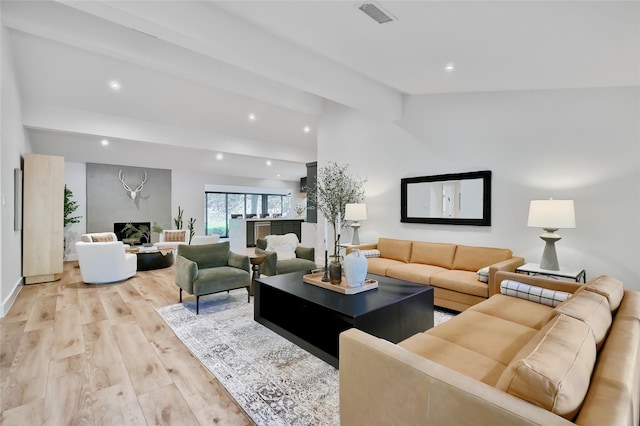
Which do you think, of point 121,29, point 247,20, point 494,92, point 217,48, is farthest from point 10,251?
point 494,92

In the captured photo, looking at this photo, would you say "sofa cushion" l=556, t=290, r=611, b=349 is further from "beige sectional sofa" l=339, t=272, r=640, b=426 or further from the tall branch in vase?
the tall branch in vase

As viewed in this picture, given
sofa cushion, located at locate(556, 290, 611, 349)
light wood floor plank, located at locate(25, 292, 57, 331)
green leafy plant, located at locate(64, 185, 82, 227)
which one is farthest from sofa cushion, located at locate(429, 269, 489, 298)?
green leafy plant, located at locate(64, 185, 82, 227)

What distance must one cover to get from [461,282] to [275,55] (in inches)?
125

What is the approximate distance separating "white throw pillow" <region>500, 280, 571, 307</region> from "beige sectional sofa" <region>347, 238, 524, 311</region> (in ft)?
1.30

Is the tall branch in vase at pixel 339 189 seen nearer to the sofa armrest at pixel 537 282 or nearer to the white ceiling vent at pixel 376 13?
the sofa armrest at pixel 537 282

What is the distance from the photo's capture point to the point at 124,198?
812 centimetres

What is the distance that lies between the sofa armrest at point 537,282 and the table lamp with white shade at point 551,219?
67 centimetres

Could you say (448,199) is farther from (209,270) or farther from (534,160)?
(209,270)

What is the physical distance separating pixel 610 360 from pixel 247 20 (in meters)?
3.39

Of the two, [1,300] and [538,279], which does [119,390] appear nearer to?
[1,300]

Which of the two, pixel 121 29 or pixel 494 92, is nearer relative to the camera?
pixel 121 29

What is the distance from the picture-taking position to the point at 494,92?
4.00 m

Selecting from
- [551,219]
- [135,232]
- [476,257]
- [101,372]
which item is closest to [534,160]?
[551,219]

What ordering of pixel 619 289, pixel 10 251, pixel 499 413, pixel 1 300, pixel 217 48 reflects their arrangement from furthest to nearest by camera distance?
pixel 10 251
pixel 1 300
pixel 217 48
pixel 619 289
pixel 499 413
